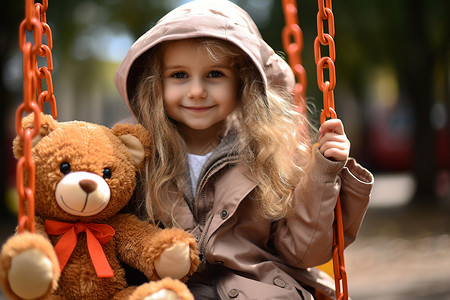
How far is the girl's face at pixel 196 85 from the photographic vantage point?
195 centimetres

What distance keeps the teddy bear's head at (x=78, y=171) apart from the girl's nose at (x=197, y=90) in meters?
0.34

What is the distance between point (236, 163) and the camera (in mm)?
1979

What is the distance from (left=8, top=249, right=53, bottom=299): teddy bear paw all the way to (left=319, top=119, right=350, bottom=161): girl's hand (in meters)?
0.92

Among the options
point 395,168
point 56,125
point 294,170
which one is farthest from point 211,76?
point 395,168

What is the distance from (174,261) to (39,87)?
82 cm

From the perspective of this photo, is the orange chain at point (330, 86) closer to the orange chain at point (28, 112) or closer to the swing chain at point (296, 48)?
the swing chain at point (296, 48)

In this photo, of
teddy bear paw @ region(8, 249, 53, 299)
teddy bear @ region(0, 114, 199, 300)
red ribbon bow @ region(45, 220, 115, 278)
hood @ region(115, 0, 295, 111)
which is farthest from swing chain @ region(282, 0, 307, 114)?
teddy bear paw @ region(8, 249, 53, 299)

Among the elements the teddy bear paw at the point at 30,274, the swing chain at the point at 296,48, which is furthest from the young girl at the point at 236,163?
the teddy bear paw at the point at 30,274

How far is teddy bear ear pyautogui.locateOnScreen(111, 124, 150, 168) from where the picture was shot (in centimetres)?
177

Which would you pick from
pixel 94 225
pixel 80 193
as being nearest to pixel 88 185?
pixel 80 193

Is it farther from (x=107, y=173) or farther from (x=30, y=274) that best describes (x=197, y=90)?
(x=30, y=274)

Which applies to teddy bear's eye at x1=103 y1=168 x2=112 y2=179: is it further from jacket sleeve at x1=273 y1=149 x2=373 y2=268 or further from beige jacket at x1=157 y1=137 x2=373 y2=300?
jacket sleeve at x1=273 y1=149 x2=373 y2=268

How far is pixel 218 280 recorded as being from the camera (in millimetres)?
1884

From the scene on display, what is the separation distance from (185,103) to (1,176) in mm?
7460
